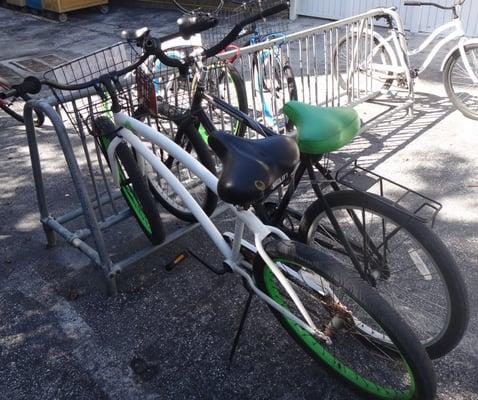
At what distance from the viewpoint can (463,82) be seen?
17.2ft

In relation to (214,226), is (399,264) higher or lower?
lower

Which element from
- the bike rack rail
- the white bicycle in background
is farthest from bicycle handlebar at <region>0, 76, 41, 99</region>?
the white bicycle in background

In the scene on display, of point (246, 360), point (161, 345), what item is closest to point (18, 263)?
point (161, 345)

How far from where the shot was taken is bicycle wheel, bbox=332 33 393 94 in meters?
4.70

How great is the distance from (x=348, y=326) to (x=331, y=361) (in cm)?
22

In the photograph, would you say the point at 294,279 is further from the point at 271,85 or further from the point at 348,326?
the point at 271,85

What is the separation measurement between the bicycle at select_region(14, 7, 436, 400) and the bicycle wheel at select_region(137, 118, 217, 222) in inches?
16.0

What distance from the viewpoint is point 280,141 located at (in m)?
1.96

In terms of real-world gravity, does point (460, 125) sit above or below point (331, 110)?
below

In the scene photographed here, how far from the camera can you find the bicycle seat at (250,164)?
185 cm

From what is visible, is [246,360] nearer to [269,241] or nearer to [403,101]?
[269,241]

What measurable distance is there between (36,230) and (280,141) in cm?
239

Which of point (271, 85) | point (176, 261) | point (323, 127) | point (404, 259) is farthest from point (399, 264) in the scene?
point (271, 85)

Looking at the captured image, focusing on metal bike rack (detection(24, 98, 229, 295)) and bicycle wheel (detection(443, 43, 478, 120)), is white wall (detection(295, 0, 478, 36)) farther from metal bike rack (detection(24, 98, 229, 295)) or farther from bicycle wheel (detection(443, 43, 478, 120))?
metal bike rack (detection(24, 98, 229, 295))
